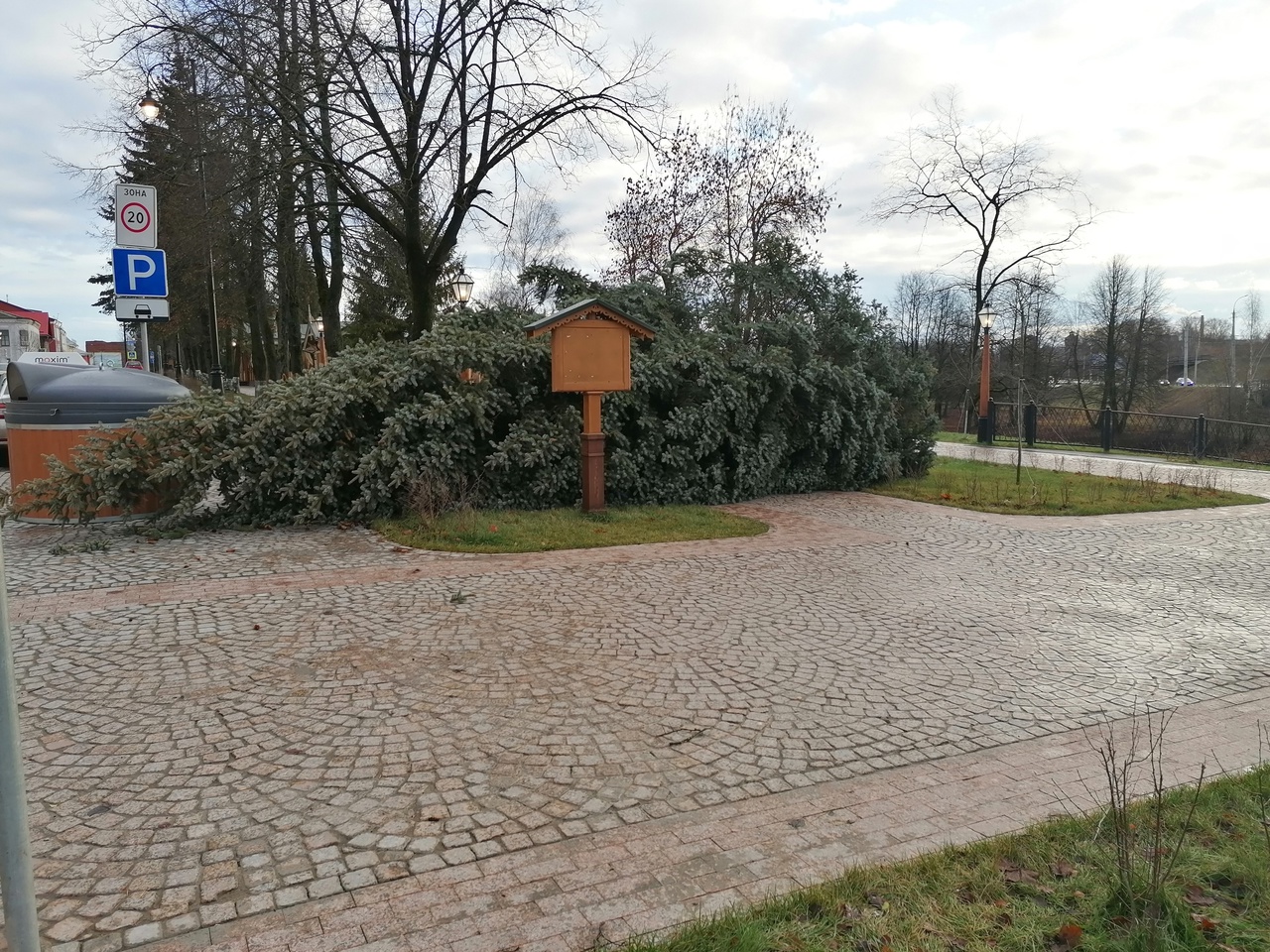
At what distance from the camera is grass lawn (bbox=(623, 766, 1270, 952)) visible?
2.46 meters

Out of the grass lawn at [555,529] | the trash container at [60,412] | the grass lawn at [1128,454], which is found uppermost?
the trash container at [60,412]

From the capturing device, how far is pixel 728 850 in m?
3.03

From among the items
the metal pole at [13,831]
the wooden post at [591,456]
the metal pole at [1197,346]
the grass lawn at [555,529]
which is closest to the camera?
the metal pole at [13,831]

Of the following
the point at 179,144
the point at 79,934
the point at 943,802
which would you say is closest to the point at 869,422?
the point at 943,802

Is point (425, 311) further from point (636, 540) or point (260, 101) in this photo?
point (636, 540)

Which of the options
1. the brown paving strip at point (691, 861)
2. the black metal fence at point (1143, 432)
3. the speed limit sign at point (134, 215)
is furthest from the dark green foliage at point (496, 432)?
the black metal fence at point (1143, 432)

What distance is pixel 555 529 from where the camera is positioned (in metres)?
9.09

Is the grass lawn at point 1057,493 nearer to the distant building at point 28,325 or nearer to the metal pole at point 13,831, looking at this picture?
the metal pole at point 13,831

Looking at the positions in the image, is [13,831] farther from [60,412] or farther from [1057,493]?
[1057,493]

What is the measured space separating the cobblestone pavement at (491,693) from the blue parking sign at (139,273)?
9.34ft

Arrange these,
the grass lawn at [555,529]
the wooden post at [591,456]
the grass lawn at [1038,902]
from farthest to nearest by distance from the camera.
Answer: the wooden post at [591,456] < the grass lawn at [555,529] < the grass lawn at [1038,902]

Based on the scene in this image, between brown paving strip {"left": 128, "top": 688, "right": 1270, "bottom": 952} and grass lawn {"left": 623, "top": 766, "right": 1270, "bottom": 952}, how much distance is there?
0.50ft

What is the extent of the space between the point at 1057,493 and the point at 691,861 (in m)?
12.5

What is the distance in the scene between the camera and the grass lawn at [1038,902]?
2.46 meters
